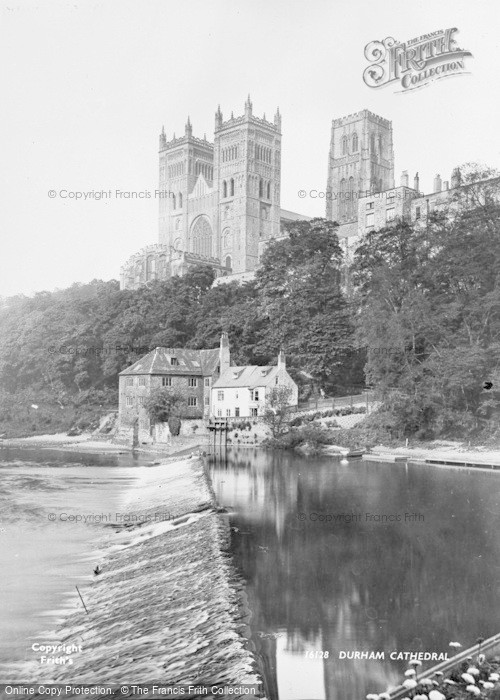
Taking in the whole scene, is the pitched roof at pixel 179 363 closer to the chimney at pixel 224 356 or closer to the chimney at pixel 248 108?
the chimney at pixel 224 356

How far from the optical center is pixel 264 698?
9664 millimetres

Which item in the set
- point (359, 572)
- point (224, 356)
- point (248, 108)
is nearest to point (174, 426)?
point (224, 356)

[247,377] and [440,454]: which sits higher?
[247,377]

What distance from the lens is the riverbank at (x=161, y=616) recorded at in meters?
10.6

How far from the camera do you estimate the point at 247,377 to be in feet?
168

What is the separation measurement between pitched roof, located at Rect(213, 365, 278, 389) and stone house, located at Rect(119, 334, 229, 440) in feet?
3.47

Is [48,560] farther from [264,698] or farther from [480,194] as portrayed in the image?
[480,194]

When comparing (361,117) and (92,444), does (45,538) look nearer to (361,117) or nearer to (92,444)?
(92,444)

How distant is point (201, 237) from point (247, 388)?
59.7m

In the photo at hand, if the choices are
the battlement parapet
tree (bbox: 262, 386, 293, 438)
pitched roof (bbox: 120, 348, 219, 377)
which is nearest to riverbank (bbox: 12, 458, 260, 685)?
tree (bbox: 262, 386, 293, 438)

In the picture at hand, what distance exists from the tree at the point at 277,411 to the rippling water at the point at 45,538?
35.4ft

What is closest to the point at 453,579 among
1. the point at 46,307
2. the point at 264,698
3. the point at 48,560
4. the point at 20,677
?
the point at 264,698

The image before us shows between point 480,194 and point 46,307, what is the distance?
2011 inches

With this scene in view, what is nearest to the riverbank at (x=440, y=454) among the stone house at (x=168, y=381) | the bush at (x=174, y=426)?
the bush at (x=174, y=426)
